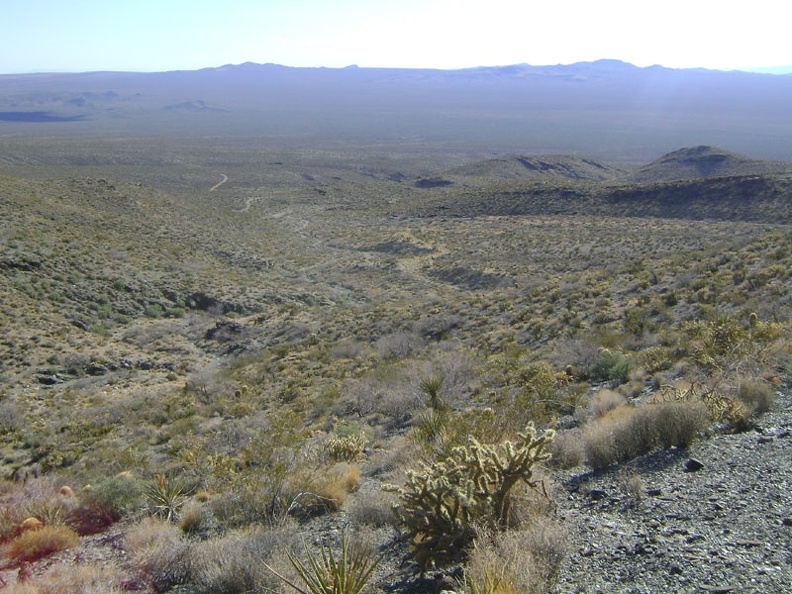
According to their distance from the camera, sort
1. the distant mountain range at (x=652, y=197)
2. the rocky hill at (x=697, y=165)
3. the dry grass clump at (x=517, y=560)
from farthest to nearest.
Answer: the rocky hill at (x=697, y=165) → the distant mountain range at (x=652, y=197) → the dry grass clump at (x=517, y=560)

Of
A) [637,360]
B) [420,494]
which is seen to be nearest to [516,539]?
[420,494]

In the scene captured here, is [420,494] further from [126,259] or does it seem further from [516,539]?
[126,259]

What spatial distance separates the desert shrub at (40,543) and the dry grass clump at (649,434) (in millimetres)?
5517

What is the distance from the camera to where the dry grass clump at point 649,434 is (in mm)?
6539

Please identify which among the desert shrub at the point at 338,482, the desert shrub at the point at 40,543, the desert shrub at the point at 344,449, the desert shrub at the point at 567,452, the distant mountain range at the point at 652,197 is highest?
the desert shrub at the point at 567,452

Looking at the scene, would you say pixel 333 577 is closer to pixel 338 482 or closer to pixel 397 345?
pixel 338 482

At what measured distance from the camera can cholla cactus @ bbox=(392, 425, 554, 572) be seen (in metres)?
5.04

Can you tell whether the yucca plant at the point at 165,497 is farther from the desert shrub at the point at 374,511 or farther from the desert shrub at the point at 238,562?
the desert shrub at the point at 374,511

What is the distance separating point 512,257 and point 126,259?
61.6 feet

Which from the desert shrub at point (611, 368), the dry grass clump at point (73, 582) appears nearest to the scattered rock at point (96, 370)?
the dry grass clump at point (73, 582)

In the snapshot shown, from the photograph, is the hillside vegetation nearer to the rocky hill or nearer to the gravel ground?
the gravel ground

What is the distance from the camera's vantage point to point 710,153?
72.7 metres

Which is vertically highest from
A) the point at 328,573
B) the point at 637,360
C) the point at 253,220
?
the point at 328,573

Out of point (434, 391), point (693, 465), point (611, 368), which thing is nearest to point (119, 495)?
point (434, 391)
